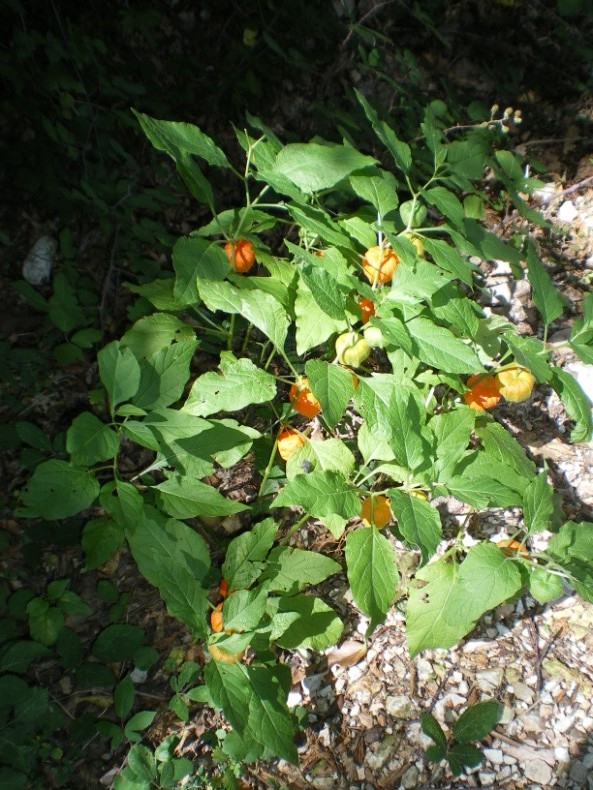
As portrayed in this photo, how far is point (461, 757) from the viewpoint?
2186mm

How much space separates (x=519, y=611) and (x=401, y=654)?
1.97ft

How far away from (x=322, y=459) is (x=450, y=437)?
45 centimetres

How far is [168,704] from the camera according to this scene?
7.13 ft

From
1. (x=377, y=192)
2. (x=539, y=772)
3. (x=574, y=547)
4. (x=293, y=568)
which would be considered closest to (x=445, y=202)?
(x=377, y=192)

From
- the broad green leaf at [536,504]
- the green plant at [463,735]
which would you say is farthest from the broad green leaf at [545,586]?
the green plant at [463,735]

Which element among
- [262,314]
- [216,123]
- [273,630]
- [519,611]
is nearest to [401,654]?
[519,611]

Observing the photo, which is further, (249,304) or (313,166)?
(249,304)

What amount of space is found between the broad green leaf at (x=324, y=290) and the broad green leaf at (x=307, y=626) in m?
1.15

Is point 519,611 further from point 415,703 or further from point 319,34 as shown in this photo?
point 319,34

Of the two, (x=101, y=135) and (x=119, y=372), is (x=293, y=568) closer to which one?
(x=119, y=372)

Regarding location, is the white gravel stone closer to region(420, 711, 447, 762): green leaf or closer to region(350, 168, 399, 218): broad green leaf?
region(420, 711, 447, 762): green leaf

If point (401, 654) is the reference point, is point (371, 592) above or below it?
above

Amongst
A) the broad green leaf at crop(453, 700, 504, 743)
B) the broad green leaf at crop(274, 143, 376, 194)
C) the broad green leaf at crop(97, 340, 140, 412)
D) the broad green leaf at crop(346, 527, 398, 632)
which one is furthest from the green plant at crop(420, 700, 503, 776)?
the broad green leaf at crop(274, 143, 376, 194)

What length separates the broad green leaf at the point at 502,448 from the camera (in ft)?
6.59
